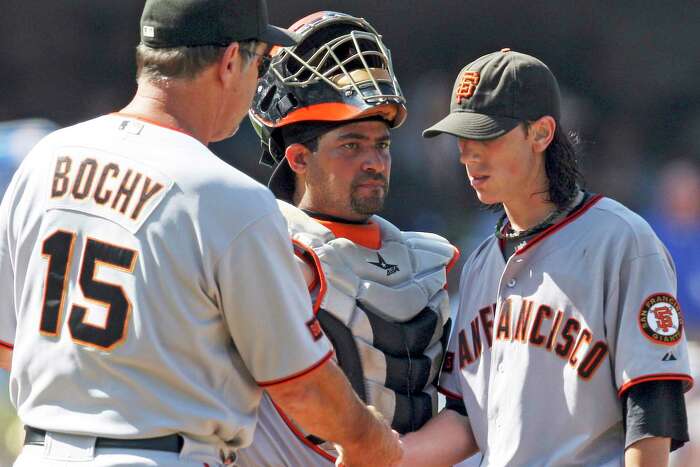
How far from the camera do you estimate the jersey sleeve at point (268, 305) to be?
212 cm

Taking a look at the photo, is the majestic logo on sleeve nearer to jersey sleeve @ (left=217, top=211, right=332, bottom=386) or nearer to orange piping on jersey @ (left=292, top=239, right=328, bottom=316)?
orange piping on jersey @ (left=292, top=239, right=328, bottom=316)

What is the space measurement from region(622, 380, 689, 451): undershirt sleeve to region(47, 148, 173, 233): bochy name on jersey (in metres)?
1.19

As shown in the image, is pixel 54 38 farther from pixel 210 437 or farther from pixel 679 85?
pixel 210 437

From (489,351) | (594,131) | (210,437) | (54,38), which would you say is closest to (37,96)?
(54,38)

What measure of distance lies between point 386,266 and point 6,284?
3.43ft

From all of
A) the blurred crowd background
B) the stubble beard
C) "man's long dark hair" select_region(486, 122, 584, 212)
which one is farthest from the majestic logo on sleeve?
the blurred crowd background

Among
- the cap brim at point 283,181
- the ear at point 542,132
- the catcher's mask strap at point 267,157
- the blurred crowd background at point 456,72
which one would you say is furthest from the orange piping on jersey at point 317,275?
the blurred crowd background at point 456,72

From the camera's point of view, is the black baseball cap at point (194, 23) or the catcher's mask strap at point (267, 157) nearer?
the black baseball cap at point (194, 23)

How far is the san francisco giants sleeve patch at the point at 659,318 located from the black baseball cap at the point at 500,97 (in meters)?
0.56

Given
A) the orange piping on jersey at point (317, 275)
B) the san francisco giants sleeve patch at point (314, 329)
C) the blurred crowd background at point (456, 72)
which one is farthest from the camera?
the blurred crowd background at point (456, 72)

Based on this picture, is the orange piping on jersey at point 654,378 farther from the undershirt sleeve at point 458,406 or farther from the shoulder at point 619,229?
the undershirt sleeve at point 458,406

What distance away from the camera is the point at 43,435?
2176 mm

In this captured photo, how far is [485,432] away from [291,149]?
2.99ft

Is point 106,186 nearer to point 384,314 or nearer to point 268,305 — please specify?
point 268,305
